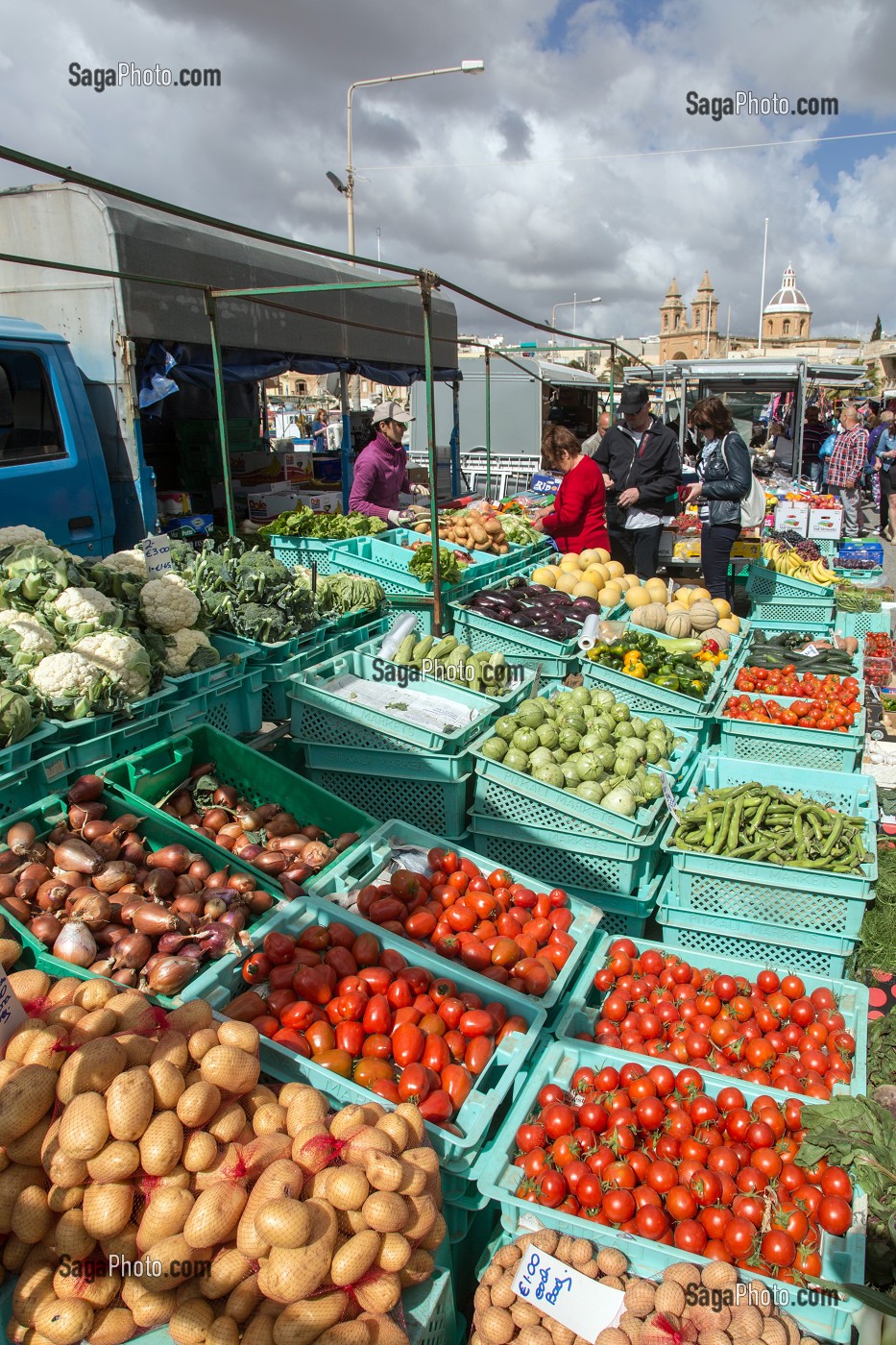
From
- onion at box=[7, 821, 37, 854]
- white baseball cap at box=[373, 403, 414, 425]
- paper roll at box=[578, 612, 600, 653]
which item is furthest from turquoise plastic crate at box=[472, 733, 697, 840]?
white baseball cap at box=[373, 403, 414, 425]

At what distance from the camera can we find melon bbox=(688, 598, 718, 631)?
21.8 feet

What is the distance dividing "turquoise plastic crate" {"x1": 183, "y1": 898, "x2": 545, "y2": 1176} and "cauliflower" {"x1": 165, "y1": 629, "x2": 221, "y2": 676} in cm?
161

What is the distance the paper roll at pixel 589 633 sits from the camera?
571 centimetres

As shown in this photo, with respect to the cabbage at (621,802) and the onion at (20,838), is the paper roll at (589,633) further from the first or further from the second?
the onion at (20,838)

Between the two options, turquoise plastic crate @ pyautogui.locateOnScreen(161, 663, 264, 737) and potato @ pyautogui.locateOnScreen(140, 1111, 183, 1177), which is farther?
turquoise plastic crate @ pyautogui.locateOnScreen(161, 663, 264, 737)

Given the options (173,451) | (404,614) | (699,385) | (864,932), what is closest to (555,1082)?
(864,932)

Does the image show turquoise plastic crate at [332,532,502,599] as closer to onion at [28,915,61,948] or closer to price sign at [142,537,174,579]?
price sign at [142,537,174,579]

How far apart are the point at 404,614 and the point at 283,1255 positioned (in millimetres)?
4087

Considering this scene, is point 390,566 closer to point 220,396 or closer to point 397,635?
point 397,635

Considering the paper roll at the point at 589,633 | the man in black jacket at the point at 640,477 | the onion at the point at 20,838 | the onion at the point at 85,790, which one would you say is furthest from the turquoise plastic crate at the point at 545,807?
the man in black jacket at the point at 640,477

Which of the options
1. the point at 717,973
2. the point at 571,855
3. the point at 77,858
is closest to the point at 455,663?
the point at 571,855

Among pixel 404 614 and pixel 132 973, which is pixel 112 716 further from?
pixel 404 614

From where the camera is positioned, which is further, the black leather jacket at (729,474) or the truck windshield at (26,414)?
the black leather jacket at (729,474)

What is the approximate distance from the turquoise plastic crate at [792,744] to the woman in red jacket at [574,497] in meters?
2.69
